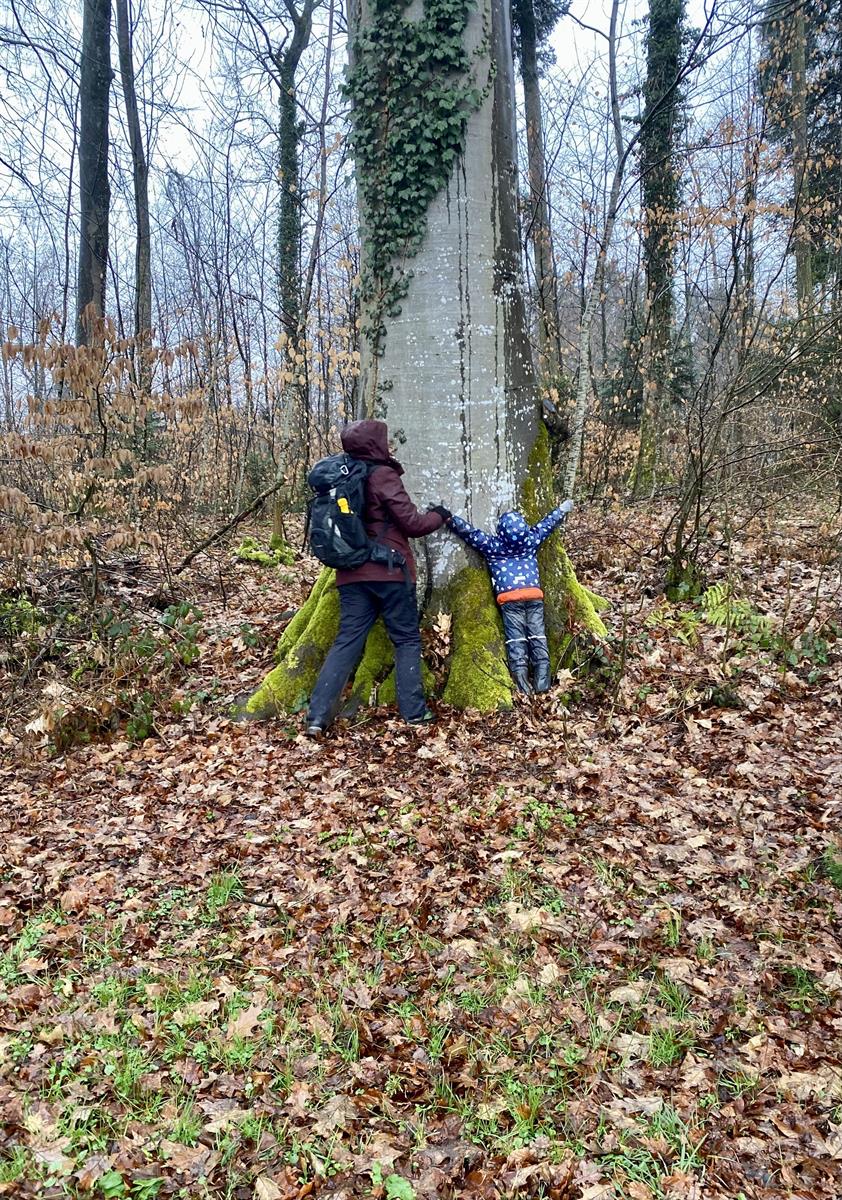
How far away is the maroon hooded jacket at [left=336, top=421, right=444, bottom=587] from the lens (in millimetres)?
5301

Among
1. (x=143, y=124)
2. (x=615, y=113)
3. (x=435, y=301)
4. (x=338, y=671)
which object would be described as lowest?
(x=338, y=671)

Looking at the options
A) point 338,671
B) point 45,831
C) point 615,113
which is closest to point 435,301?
point 338,671

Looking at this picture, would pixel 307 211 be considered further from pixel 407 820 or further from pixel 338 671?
pixel 407 820

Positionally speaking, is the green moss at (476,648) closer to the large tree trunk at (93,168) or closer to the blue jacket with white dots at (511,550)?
the blue jacket with white dots at (511,550)

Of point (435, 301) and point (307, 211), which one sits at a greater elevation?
point (307, 211)

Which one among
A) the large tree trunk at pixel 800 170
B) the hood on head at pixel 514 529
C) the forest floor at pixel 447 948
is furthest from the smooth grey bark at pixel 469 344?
the large tree trunk at pixel 800 170

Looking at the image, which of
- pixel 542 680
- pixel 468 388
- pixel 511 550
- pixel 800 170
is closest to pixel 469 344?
pixel 468 388

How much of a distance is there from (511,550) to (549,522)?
0.38 metres

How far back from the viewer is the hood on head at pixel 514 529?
559cm

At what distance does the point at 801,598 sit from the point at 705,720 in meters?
2.43

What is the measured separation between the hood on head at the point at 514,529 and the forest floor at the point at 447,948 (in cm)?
113

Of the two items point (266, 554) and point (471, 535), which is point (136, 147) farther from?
point (471, 535)

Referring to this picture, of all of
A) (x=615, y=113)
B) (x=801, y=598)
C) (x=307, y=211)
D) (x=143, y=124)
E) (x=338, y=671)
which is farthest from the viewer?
(x=307, y=211)

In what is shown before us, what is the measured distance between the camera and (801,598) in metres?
6.82
